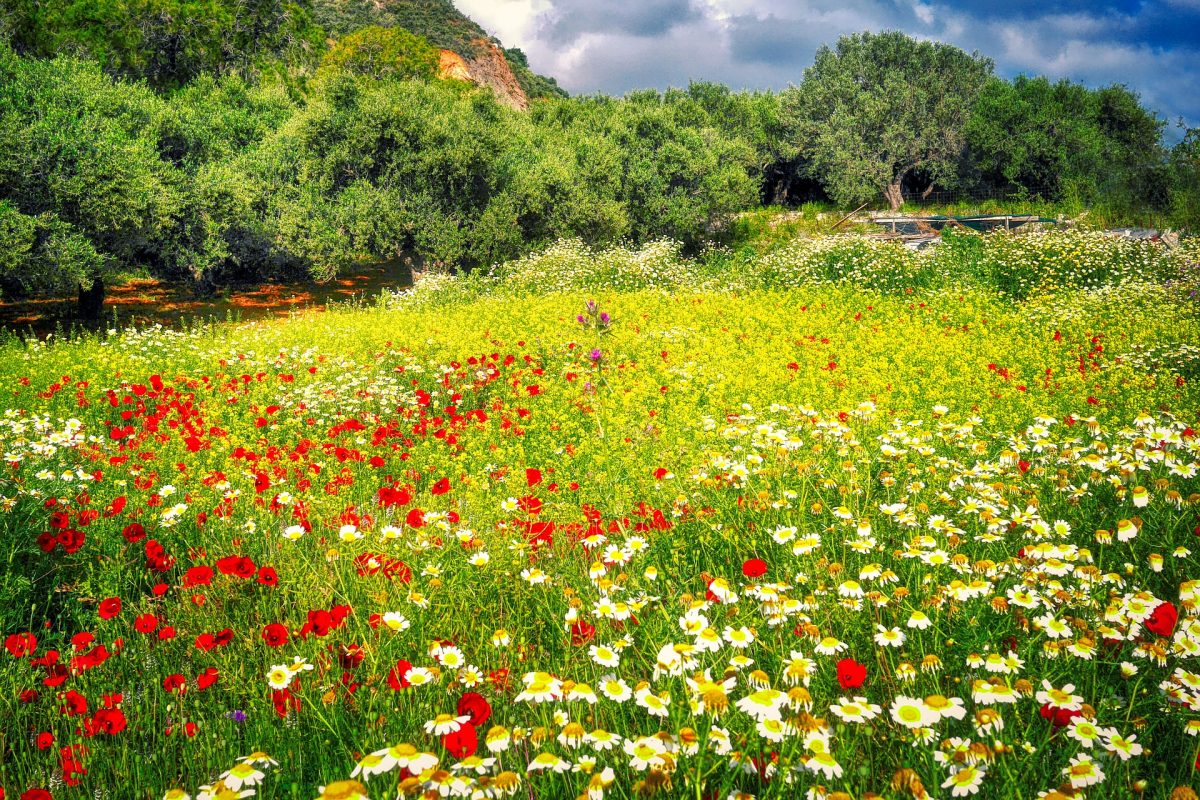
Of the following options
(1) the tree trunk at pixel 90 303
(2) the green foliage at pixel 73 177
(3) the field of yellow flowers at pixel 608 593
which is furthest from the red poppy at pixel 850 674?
(1) the tree trunk at pixel 90 303

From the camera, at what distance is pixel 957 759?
1.59 m

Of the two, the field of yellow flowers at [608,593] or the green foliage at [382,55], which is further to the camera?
the green foliage at [382,55]

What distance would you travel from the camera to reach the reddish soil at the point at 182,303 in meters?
17.6

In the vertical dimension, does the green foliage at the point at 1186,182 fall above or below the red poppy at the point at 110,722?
above

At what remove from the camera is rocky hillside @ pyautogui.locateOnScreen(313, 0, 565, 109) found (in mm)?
63750

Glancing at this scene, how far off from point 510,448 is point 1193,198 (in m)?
21.8

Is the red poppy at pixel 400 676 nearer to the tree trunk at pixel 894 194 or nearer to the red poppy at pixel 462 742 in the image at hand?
the red poppy at pixel 462 742

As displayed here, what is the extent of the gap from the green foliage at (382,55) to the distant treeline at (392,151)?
117 inches

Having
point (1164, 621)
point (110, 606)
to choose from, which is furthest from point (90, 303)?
point (1164, 621)

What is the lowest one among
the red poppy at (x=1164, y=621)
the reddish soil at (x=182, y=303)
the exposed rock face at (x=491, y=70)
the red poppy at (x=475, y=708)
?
the red poppy at (x=475, y=708)

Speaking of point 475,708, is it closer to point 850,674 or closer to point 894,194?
point 850,674

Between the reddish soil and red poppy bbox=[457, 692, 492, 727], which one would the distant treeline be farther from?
red poppy bbox=[457, 692, 492, 727]

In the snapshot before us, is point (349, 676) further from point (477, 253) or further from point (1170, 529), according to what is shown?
point (477, 253)

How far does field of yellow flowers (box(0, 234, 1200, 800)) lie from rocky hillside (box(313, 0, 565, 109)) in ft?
199
